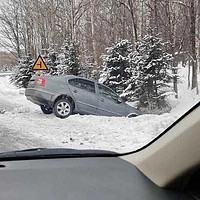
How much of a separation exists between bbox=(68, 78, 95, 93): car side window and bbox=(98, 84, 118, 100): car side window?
9 centimetres

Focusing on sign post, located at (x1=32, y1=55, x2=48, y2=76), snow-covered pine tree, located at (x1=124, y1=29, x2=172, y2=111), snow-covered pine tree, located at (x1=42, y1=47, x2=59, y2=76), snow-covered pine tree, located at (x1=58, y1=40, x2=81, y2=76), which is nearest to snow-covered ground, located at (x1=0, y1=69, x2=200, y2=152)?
snow-covered pine tree, located at (x1=124, y1=29, x2=172, y2=111)

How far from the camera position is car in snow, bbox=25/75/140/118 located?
377 centimetres

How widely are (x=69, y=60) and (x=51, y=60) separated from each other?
0.40 m

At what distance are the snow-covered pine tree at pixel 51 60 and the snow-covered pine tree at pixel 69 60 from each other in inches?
2.6

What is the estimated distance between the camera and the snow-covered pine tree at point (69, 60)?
4.91m

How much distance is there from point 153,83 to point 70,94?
3.12 feet

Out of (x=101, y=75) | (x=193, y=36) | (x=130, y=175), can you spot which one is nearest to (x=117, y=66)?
(x=101, y=75)

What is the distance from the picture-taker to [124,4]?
534 cm

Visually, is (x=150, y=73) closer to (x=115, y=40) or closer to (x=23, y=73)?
(x=115, y=40)

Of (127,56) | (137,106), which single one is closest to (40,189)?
(137,106)

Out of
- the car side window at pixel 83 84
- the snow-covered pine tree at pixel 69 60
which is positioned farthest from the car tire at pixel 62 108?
the snow-covered pine tree at pixel 69 60

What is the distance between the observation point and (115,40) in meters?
4.98

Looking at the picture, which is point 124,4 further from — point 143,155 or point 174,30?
point 143,155

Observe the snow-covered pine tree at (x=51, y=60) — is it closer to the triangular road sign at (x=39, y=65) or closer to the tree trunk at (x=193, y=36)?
the triangular road sign at (x=39, y=65)
